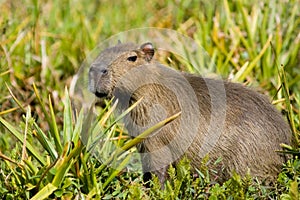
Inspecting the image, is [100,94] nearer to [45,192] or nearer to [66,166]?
[66,166]

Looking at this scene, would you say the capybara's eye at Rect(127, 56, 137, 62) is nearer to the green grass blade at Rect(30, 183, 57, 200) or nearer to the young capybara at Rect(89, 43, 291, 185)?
the young capybara at Rect(89, 43, 291, 185)

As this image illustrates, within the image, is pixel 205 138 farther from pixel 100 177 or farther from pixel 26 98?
pixel 26 98

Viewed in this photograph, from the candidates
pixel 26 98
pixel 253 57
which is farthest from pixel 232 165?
pixel 26 98

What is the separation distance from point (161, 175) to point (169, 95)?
478 mm

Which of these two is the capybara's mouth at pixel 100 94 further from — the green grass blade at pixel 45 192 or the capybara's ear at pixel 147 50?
the green grass blade at pixel 45 192

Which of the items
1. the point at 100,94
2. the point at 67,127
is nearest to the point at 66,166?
the point at 67,127

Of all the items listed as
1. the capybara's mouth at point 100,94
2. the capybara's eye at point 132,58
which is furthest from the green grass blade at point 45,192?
the capybara's eye at point 132,58

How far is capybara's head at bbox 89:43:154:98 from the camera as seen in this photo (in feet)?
11.8

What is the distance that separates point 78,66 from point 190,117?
92.4 inches

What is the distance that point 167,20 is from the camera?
20.8 ft

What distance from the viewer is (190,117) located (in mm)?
3711

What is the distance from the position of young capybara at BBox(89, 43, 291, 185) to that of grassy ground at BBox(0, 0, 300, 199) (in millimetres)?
135

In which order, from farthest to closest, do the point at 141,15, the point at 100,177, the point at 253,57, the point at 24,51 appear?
the point at 141,15
the point at 24,51
the point at 253,57
the point at 100,177

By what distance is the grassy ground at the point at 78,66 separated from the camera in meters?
3.37
